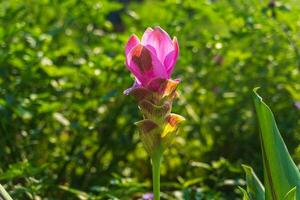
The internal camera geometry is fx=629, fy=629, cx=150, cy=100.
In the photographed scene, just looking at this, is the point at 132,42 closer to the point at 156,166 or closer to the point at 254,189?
the point at 156,166

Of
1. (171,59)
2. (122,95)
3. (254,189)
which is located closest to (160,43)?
(171,59)

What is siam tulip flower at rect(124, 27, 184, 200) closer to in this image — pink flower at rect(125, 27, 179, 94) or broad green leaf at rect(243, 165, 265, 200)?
pink flower at rect(125, 27, 179, 94)

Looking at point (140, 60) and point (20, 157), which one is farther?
point (20, 157)

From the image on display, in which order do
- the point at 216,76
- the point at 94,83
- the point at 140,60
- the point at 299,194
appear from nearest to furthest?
the point at 140,60 → the point at 299,194 → the point at 94,83 → the point at 216,76

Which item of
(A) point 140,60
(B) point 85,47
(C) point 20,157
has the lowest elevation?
(C) point 20,157

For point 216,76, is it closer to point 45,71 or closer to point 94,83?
point 94,83

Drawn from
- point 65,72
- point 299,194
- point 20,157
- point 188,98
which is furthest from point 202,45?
point 299,194

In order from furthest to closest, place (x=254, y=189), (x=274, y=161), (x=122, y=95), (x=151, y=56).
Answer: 1. (x=122, y=95)
2. (x=254, y=189)
3. (x=274, y=161)
4. (x=151, y=56)
